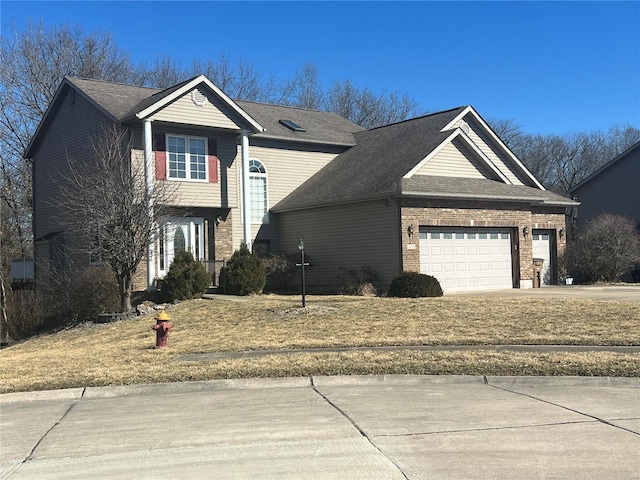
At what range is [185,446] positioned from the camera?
6211 millimetres

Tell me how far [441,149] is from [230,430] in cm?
1825

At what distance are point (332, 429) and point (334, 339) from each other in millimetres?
5678

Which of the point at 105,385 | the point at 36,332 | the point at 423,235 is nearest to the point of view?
the point at 105,385

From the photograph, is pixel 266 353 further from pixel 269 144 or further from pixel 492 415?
pixel 269 144

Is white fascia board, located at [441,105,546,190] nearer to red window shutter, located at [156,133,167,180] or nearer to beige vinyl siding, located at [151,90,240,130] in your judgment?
beige vinyl siding, located at [151,90,240,130]

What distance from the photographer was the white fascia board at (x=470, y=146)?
22.2 meters

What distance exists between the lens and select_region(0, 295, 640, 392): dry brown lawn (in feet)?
31.8

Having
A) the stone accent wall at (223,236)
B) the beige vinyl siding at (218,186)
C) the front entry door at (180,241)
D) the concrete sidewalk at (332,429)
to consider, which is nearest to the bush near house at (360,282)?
the stone accent wall at (223,236)

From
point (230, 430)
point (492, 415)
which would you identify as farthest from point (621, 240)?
point (230, 430)

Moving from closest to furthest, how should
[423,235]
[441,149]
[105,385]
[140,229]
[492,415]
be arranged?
[492,415]
[105,385]
[140,229]
[423,235]
[441,149]

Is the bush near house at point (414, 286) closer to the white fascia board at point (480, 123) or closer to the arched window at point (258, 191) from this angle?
the white fascia board at point (480, 123)

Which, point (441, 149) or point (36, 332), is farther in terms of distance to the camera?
point (441, 149)

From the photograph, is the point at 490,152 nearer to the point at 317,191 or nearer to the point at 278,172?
the point at 317,191

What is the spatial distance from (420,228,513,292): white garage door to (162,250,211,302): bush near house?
7364 mm
